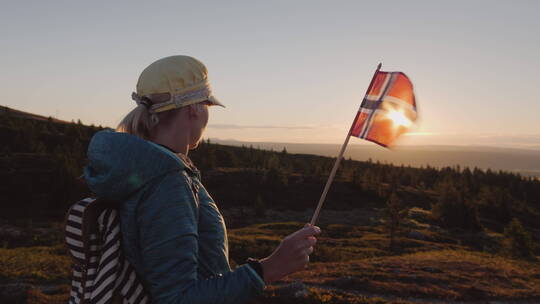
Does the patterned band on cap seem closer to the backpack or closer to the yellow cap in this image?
the yellow cap

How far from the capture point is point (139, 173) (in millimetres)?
2213

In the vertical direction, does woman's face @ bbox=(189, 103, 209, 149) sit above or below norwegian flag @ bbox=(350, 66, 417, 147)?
below

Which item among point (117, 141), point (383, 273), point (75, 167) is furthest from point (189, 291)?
point (75, 167)

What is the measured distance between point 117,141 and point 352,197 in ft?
272

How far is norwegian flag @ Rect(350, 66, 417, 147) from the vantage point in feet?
12.9

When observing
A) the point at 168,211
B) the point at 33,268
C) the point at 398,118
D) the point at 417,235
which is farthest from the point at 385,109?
the point at 417,235

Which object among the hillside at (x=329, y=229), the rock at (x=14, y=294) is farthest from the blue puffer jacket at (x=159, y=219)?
the rock at (x=14, y=294)

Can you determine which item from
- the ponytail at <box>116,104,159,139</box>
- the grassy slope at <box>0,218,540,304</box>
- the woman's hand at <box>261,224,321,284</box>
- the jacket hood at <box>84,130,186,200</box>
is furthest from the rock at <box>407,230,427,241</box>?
the jacket hood at <box>84,130,186,200</box>

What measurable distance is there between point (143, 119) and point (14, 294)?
14.5 meters

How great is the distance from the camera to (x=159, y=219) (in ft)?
7.20

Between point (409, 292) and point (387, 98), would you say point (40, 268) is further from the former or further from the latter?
point (387, 98)

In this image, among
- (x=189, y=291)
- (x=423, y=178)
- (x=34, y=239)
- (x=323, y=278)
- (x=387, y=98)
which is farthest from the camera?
(x=423, y=178)

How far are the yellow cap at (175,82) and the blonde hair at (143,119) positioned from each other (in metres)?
0.04

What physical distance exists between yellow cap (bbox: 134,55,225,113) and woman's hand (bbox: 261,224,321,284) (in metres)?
1.00
